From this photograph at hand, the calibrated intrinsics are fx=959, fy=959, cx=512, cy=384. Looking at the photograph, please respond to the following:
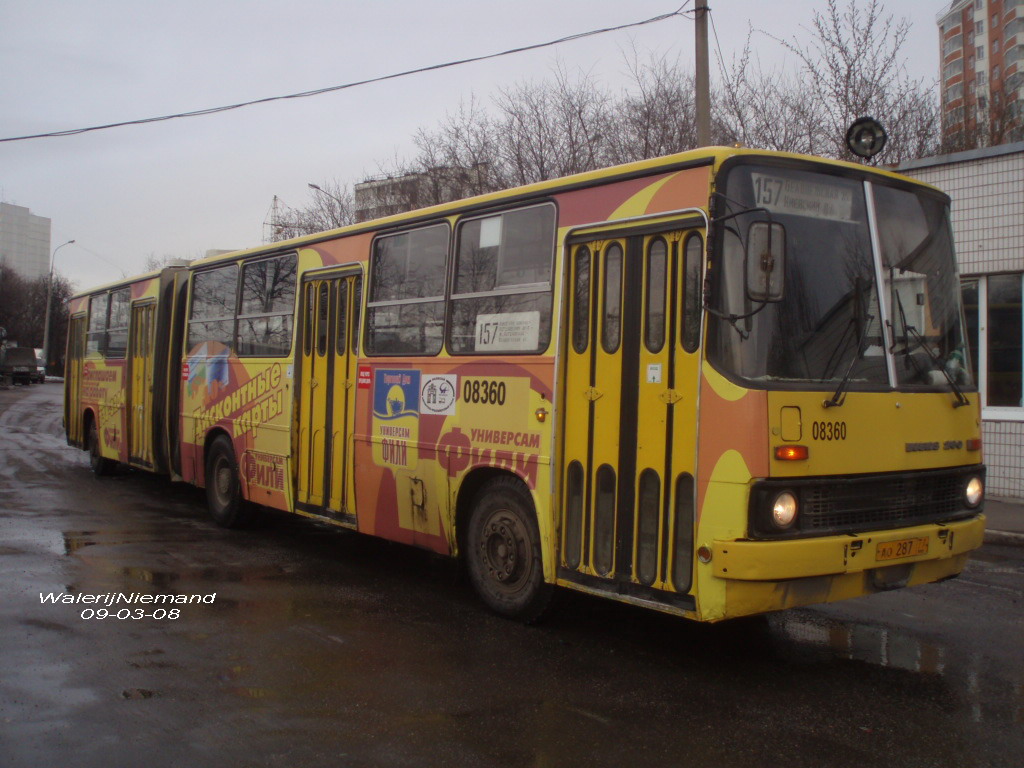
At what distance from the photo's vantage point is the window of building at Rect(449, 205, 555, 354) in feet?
21.8

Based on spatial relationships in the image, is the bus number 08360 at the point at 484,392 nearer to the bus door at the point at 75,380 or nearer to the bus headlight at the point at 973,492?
the bus headlight at the point at 973,492

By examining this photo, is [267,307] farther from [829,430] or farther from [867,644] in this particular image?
[867,644]

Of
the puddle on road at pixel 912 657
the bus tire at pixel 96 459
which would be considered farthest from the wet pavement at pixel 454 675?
the bus tire at pixel 96 459

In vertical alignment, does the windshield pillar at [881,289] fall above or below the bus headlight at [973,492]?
above

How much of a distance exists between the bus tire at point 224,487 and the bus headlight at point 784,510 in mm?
6934

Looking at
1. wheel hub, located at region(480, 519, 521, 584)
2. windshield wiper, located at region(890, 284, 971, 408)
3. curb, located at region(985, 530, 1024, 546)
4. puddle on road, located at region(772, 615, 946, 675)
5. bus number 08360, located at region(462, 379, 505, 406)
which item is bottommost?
puddle on road, located at region(772, 615, 946, 675)

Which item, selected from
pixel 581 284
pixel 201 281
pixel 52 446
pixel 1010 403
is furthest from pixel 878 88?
pixel 52 446

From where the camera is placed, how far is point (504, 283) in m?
7.01

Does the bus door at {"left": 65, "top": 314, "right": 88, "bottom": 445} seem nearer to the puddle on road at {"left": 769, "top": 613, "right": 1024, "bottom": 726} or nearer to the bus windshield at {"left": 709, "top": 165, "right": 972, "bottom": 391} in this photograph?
the puddle on road at {"left": 769, "top": 613, "right": 1024, "bottom": 726}

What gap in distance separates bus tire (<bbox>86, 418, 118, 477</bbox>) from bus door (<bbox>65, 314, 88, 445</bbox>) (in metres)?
0.56

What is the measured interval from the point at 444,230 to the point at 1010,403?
30.9 feet

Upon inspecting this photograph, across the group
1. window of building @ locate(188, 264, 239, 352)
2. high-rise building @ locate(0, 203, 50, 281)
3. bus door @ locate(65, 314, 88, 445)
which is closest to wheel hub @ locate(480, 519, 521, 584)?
window of building @ locate(188, 264, 239, 352)

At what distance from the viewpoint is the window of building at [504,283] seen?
6.65 meters

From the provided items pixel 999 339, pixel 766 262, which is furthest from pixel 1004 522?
pixel 766 262
